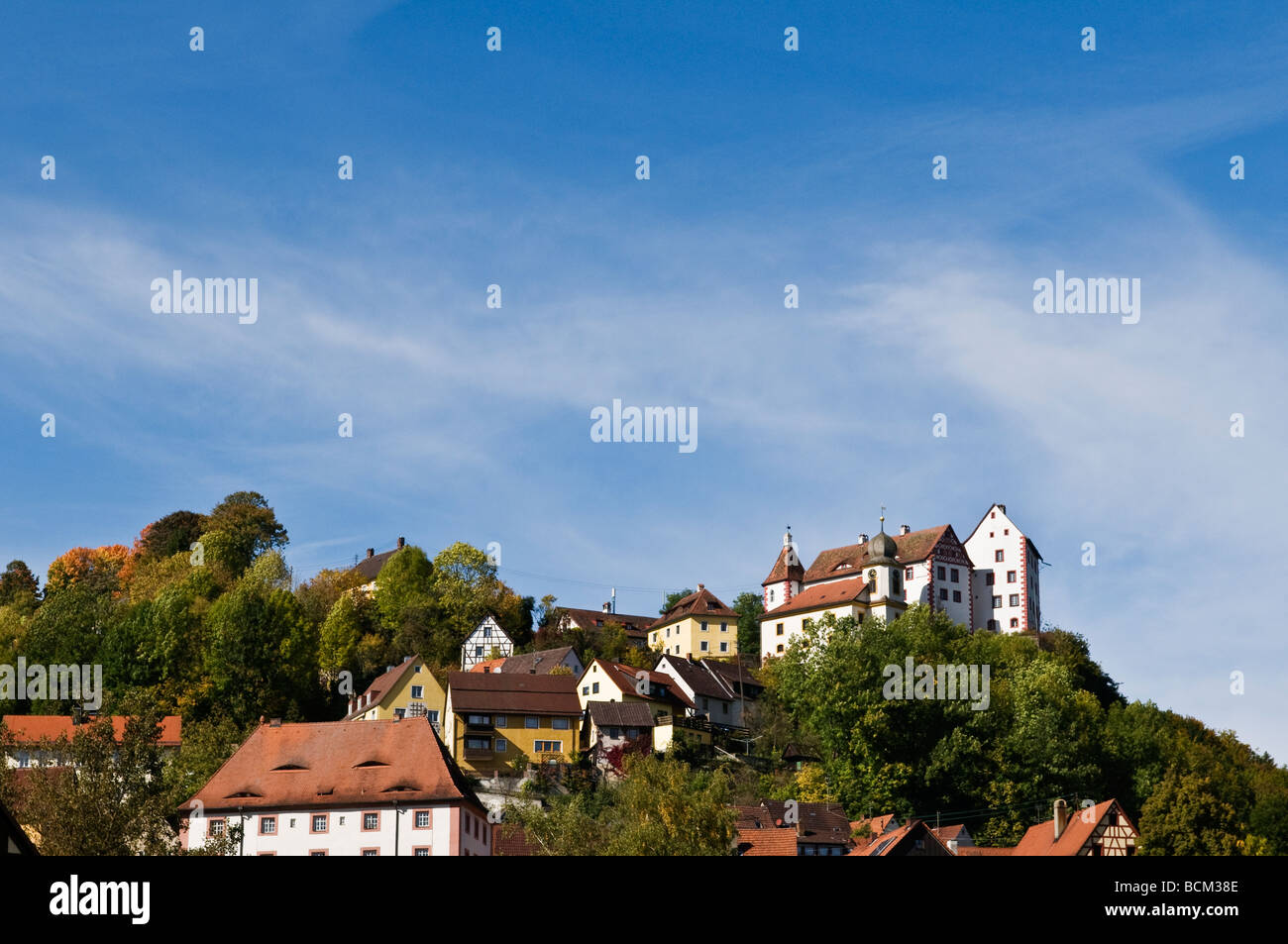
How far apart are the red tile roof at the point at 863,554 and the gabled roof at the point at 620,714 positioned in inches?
1257

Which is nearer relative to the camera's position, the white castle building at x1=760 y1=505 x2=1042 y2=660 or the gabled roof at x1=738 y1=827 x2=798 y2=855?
the gabled roof at x1=738 y1=827 x2=798 y2=855

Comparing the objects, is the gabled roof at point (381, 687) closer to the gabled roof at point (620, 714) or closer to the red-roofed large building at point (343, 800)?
the gabled roof at point (620, 714)

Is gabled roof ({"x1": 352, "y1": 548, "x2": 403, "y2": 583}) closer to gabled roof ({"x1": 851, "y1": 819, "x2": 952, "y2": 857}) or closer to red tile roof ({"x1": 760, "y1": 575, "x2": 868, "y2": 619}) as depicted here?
red tile roof ({"x1": 760, "y1": 575, "x2": 868, "y2": 619})

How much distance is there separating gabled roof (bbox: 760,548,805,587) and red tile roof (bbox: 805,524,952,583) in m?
0.81

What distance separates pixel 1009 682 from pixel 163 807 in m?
70.2

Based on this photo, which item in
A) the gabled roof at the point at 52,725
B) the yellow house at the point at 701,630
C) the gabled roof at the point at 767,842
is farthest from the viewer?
the yellow house at the point at 701,630

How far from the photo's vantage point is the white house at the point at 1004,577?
122 m

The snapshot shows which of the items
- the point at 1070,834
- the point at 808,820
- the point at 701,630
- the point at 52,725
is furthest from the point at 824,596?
the point at 52,725

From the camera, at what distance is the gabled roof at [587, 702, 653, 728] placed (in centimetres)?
9606

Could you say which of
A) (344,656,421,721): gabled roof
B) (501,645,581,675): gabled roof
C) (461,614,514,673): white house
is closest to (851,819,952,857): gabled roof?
(344,656,421,721): gabled roof

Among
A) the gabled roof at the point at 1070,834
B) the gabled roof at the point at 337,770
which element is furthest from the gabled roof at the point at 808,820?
the gabled roof at the point at 337,770

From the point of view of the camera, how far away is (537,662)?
112 metres
